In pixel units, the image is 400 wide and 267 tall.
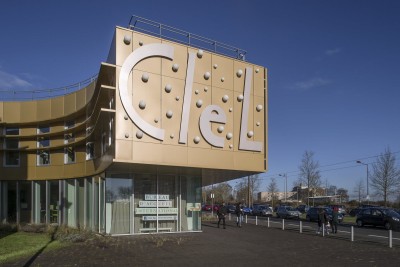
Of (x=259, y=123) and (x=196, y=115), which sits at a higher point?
(x=196, y=115)

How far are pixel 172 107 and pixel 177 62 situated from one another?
6.92 ft

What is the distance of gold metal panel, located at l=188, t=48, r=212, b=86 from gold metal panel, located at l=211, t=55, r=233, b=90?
0.28 m

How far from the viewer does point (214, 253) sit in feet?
48.4

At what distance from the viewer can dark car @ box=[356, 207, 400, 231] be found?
2994cm

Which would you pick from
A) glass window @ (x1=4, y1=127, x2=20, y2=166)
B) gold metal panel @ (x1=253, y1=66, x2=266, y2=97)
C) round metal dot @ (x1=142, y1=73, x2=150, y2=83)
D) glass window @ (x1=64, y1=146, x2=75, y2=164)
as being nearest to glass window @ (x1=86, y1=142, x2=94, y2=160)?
glass window @ (x1=64, y1=146, x2=75, y2=164)

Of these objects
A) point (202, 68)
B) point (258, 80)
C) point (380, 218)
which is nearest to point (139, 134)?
point (202, 68)

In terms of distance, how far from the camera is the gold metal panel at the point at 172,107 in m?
18.5

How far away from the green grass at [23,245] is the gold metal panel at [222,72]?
10.1 meters

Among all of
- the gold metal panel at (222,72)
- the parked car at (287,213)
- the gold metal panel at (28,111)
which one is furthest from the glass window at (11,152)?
the parked car at (287,213)

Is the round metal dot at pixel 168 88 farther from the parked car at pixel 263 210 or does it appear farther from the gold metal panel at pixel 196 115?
the parked car at pixel 263 210

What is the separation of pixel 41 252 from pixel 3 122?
17.1 metres

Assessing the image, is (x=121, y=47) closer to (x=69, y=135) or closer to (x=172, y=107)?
(x=172, y=107)

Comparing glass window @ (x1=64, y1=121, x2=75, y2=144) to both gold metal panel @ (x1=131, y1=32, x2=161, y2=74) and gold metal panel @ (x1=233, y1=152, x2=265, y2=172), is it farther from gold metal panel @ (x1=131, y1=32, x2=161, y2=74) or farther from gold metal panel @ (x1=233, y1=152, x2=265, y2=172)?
gold metal panel @ (x1=233, y1=152, x2=265, y2=172)

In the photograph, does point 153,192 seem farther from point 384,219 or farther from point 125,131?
point 384,219
